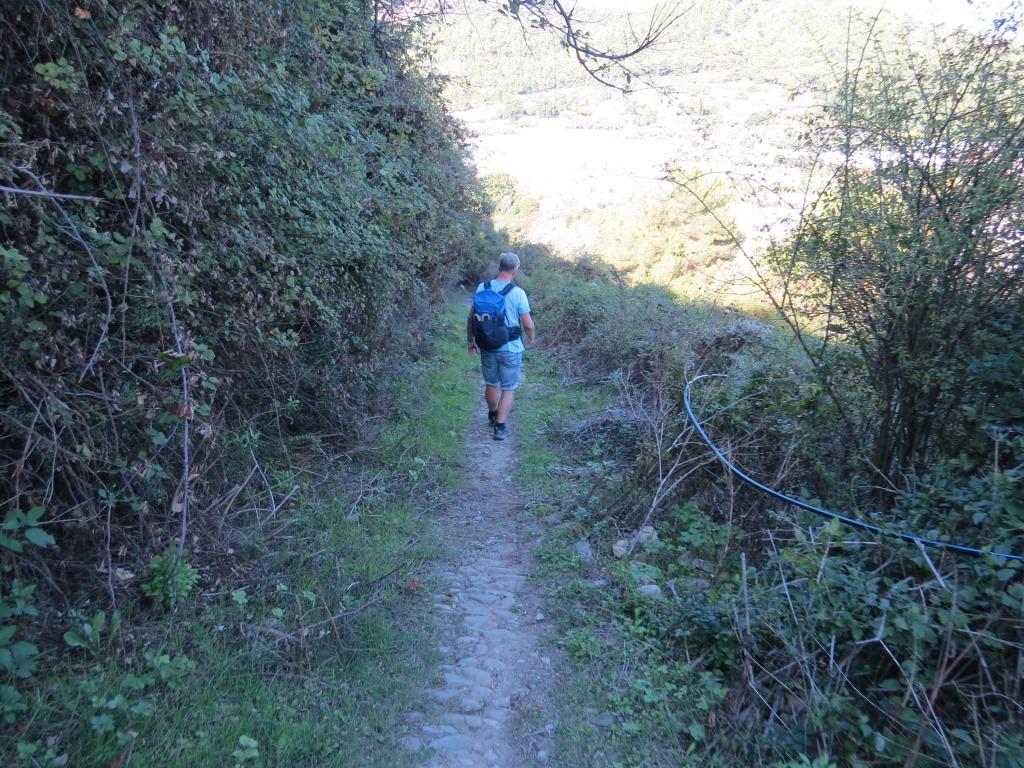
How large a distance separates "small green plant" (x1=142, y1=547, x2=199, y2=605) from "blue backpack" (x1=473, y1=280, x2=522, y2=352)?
4.58 m

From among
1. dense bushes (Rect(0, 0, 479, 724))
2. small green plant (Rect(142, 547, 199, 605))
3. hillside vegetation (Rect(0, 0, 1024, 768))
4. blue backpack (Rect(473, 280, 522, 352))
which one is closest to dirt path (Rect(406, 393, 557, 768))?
hillside vegetation (Rect(0, 0, 1024, 768))

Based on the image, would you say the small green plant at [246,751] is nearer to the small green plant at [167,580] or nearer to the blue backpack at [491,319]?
the small green plant at [167,580]

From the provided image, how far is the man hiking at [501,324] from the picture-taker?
7.82m

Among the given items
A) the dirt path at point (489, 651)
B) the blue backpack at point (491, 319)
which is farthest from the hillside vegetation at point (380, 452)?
the blue backpack at point (491, 319)

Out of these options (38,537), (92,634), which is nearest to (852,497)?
(92,634)

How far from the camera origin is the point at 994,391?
4137 mm

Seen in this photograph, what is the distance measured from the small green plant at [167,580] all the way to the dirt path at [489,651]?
1487 millimetres

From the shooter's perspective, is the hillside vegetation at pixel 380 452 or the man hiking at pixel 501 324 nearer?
the hillside vegetation at pixel 380 452

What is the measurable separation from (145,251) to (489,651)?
9.79ft

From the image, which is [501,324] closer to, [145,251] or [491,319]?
[491,319]

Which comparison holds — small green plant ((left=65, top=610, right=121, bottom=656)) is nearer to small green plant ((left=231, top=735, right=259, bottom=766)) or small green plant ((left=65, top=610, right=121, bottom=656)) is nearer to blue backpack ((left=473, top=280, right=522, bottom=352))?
small green plant ((left=231, top=735, right=259, bottom=766))

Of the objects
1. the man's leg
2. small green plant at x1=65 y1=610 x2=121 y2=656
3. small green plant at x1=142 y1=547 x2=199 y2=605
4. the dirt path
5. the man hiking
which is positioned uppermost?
the man hiking

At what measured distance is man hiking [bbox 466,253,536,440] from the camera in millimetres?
7824

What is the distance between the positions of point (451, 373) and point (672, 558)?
24.7ft
